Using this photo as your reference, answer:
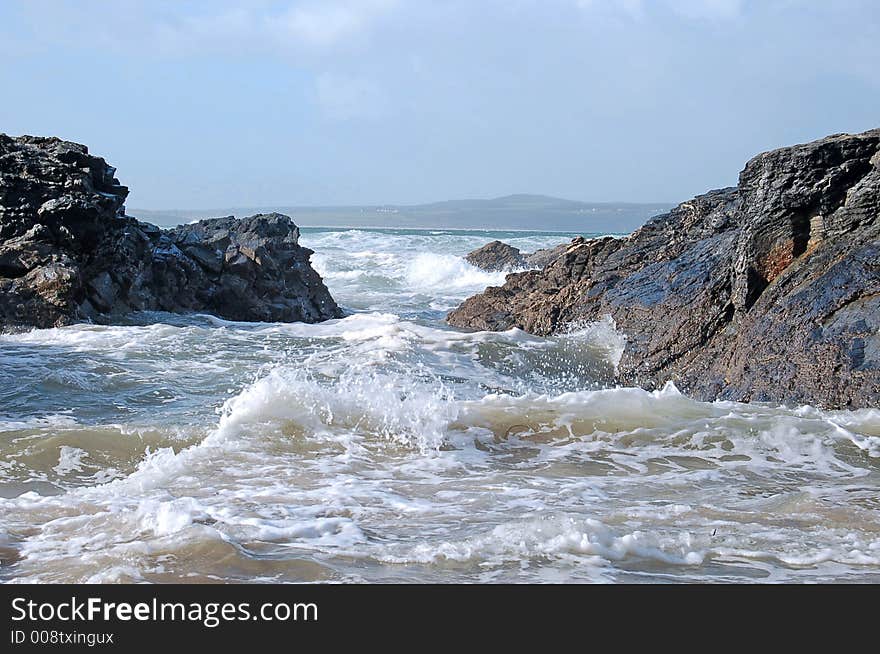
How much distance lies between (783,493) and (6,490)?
4327 millimetres

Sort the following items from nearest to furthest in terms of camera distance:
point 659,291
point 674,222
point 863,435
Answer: point 863,435, point 659,291, point 674,222

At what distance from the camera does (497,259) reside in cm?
2441

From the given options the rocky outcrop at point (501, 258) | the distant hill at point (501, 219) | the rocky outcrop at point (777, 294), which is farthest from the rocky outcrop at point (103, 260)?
the distant hill at point (501, 219)

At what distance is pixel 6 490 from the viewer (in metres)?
5.05

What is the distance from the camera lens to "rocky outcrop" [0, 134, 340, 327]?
11312 mm

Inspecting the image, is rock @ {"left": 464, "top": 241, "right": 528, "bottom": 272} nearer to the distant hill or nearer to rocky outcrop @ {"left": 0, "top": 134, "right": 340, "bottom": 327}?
rocky outcrop @ {"left": 0, "top": 134, "right": 340, "bottom": 327}

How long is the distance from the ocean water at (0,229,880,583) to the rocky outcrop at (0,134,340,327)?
184cm

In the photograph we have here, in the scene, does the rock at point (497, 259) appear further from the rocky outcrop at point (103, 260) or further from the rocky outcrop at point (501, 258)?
the rocky outcrop at point (103, 260)

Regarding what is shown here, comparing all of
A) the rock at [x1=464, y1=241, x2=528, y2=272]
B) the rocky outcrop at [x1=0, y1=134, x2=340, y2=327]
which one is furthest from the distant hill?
the rocky outcrop at [x1=0, y1=134, x2=340, y2=327]

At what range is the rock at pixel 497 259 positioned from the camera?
23.9 meters

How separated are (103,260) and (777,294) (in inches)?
353

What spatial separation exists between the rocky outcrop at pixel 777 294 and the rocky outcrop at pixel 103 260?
640 cm
